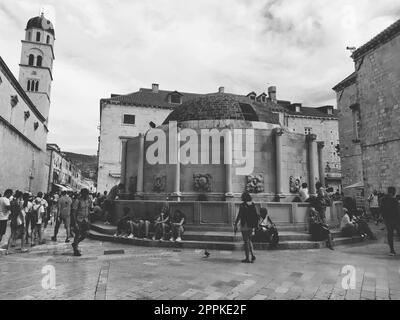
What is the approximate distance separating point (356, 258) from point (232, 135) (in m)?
7.08

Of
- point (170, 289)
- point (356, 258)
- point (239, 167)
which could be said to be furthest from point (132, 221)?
point (356, 258)

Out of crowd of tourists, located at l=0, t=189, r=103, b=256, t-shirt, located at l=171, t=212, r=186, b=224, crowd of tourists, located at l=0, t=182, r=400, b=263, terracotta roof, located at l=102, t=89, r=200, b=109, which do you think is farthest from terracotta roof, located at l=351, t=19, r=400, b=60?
terracotta roof, located at l=102, t=89, r=200, b=109

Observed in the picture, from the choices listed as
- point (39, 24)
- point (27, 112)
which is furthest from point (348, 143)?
point (39, 24)

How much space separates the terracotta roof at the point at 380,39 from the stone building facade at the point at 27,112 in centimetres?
3162

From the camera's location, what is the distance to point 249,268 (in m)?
7.00

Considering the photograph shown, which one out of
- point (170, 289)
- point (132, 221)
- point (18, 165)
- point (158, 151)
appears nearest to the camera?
point (170, 289)

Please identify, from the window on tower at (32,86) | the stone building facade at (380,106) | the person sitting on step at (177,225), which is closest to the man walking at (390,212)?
the person sitting on step at (177,225)

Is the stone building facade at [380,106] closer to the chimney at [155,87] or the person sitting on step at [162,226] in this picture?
the person sitting on step at [162,226]

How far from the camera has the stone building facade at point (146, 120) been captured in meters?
39.5

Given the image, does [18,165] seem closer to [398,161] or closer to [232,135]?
[232,135]

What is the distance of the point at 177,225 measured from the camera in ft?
34.4

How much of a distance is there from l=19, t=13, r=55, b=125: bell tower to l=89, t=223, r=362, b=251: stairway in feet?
170

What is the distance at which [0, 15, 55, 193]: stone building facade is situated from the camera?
97.9 feet

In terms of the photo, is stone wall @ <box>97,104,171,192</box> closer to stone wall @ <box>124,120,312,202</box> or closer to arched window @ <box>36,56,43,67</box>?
arched window @ <box>36,56,43,67</box>
